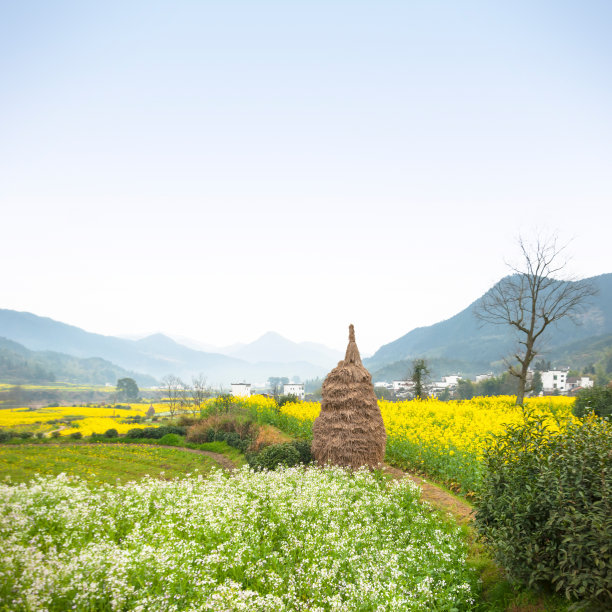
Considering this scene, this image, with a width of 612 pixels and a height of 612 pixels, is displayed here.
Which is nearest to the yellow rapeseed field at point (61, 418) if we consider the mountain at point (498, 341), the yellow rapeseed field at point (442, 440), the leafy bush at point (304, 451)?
the leafy bush at point (304, 451)

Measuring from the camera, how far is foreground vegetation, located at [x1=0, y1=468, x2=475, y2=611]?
4.95m

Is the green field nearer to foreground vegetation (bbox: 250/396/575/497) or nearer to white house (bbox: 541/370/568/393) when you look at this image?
foreground vegetation (bbox: 250/396/575/497)

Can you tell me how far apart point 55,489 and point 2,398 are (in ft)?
6.01

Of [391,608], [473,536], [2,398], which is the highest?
[2,398]

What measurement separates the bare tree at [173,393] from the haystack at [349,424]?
765 inches

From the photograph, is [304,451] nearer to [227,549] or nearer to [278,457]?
[278,457]

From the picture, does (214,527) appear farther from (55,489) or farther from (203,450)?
(203,450)

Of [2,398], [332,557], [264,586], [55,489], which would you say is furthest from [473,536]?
[2,398]

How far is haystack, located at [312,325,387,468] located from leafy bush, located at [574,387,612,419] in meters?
13.2

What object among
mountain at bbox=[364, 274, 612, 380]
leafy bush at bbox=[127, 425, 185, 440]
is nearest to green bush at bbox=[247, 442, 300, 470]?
leafy bush at bbox=[127, 425, 185, 440]

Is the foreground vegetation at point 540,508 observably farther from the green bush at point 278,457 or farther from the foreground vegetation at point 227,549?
the green bush at point 278,457

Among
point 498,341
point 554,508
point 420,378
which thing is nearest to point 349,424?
point 554,508

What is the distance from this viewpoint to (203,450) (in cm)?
2088

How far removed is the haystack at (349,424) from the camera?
12758 millimetres
